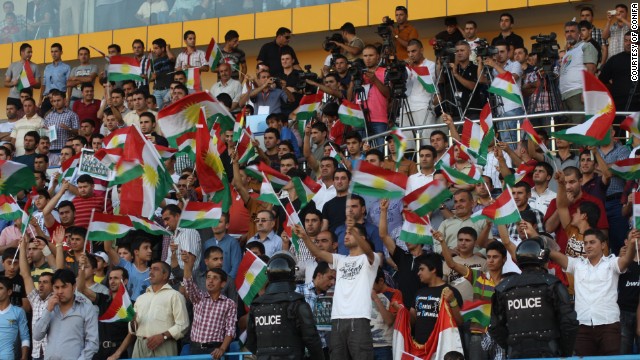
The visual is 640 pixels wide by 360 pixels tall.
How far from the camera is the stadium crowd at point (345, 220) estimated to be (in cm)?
1393

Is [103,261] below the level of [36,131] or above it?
below

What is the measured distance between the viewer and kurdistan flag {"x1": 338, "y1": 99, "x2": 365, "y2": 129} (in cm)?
1911

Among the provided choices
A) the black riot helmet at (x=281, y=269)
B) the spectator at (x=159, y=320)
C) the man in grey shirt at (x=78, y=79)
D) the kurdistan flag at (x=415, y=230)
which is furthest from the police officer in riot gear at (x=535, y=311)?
the man in grey shirt at (x=78, y=79)

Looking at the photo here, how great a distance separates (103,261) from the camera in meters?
16.8

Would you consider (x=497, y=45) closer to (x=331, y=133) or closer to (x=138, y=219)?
(x=331, y=133)

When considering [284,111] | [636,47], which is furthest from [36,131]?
[636,47]

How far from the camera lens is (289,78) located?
22.0 m

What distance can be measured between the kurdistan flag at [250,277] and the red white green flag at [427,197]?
1.74 meters

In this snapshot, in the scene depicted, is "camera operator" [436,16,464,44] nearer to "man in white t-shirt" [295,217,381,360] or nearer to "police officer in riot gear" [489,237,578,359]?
"man in white t-shirt" [295,217,381,360]

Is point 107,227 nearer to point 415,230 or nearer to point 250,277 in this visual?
point 250,277

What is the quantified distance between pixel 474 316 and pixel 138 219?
4795mm

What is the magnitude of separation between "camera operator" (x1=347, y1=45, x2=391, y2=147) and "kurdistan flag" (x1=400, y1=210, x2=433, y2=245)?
178 inches

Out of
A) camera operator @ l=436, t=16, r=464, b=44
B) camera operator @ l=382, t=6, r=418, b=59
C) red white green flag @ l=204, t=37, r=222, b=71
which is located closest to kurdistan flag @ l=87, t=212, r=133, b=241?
red white green flag @ l=204, t=37, r=222, b=71

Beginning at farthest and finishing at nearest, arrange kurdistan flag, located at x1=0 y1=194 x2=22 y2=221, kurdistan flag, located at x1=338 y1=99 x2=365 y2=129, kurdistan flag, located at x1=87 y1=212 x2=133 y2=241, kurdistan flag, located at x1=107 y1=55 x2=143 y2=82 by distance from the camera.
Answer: kurdistan flag, located at x1=107 y1=55 x2=143 y2=82 < kurdistan flag, located at x1=338 y1=99 x2=365 y2=129 < kurdistan flag, located at x1=0 y1=194 x2=22 y2=221 < kurdistan flag, located at x1=87 y1=212 x2=133 y2=241
